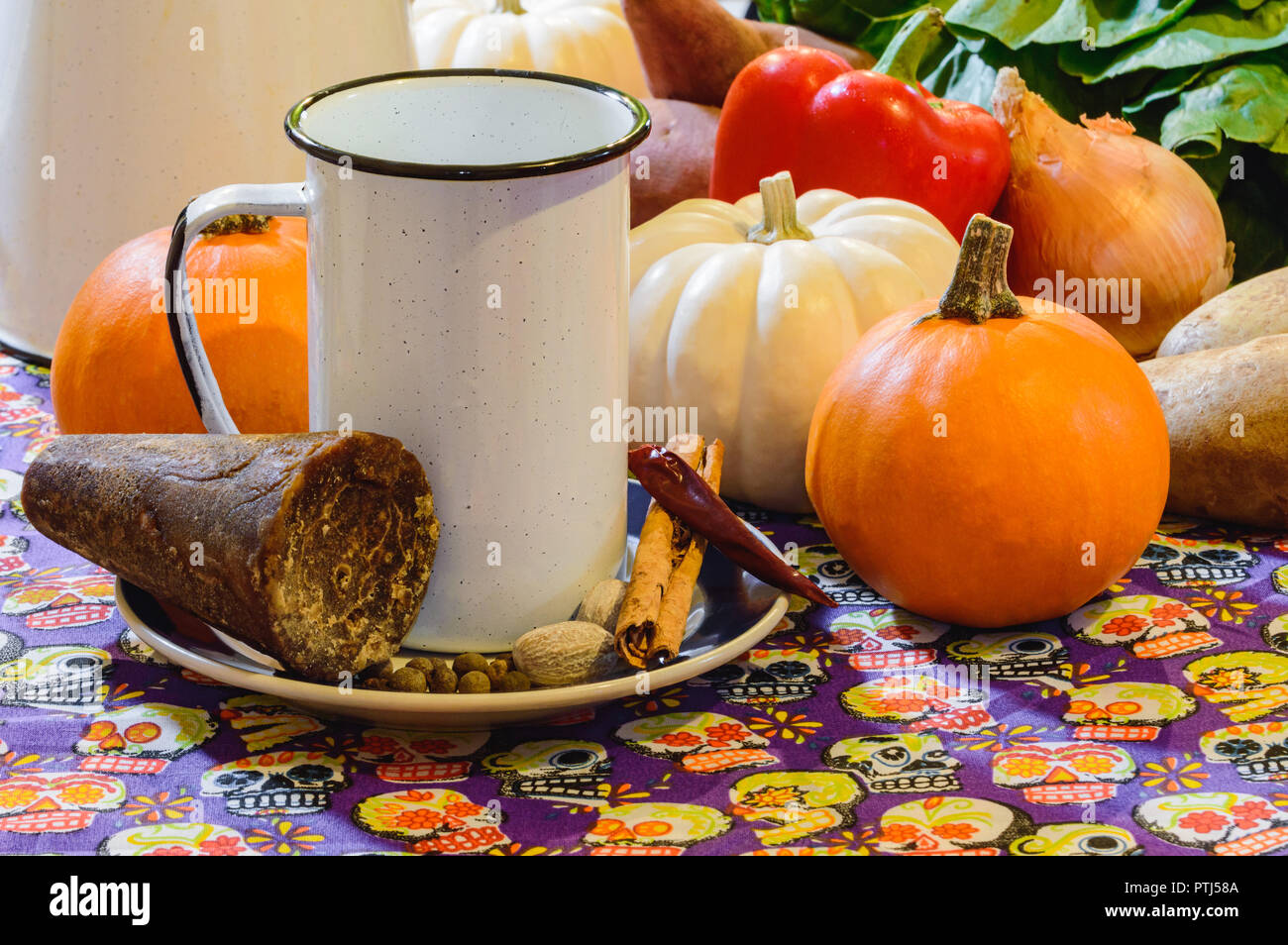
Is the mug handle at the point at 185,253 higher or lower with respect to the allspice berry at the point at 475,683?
higher

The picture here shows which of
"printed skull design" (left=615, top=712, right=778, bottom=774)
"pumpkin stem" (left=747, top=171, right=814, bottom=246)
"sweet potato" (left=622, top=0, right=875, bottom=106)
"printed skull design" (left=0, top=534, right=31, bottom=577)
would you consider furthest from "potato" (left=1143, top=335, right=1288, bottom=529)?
"printed skull design" (left=0, top=534, right=31, bottom=577)

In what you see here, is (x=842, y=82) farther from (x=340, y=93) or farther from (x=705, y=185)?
(x=340, y=93)

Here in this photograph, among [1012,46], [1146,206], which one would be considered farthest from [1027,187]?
[1012,46]

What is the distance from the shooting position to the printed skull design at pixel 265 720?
0.59m

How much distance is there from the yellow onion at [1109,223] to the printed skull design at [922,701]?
48 cm

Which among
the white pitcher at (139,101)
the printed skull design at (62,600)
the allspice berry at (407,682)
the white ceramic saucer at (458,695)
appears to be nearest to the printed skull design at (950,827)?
the white ceramic saucer at (458,695)

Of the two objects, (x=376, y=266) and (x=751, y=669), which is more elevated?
(x=376, y=266)

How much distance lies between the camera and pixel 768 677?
0.65 m

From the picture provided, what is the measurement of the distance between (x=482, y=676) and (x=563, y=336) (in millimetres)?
154

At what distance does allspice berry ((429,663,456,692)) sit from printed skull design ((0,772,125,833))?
0.13 meters

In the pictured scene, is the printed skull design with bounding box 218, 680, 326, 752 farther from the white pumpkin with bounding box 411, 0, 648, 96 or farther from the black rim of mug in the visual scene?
the white pumpkin with bounding box 411, 0, 648, 96

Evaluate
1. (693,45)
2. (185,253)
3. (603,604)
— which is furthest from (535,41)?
(603,604)

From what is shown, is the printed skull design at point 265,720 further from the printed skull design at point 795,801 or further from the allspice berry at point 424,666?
the printed skull design at point 795,801
